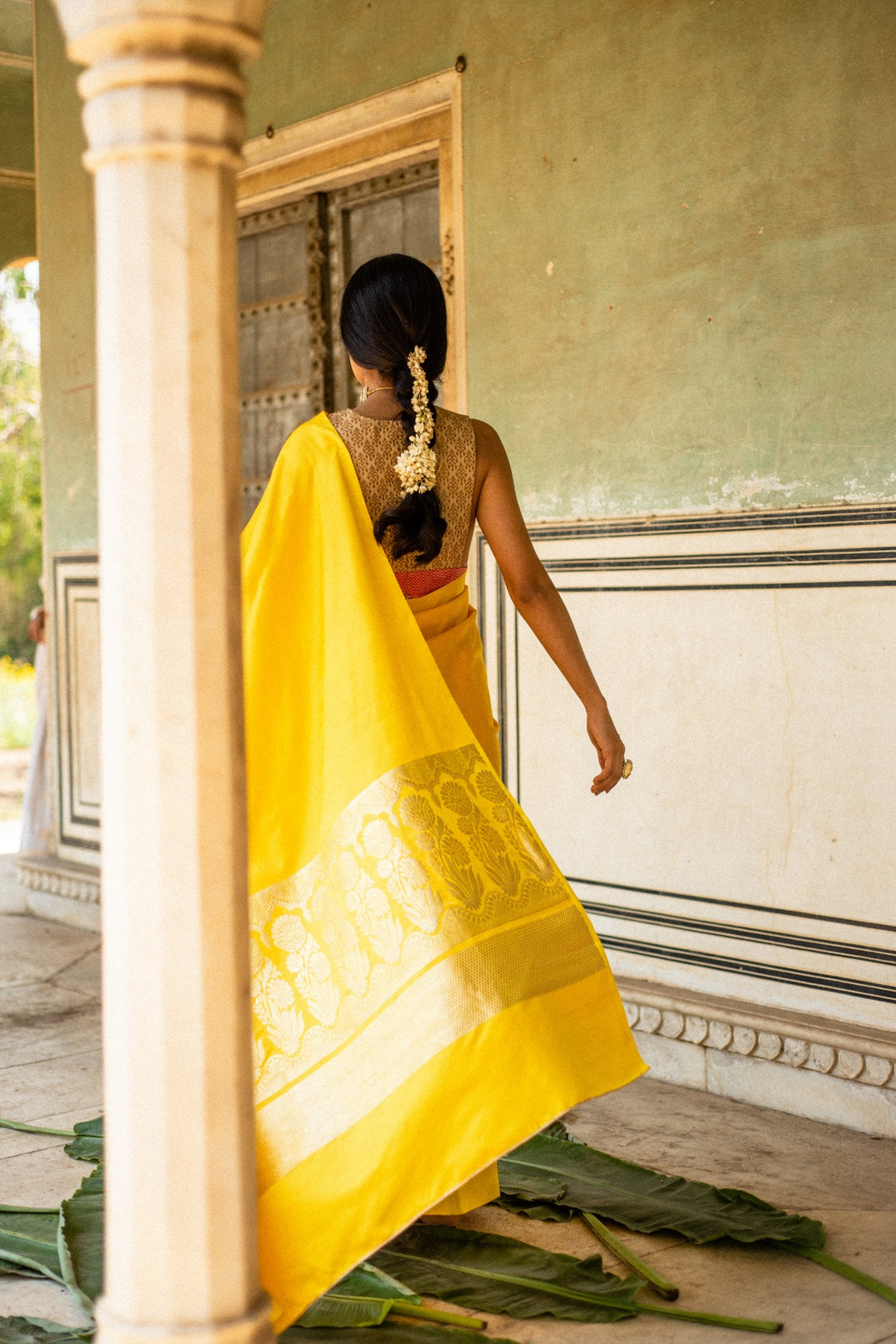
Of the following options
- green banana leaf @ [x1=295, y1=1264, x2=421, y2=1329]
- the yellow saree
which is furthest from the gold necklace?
green banana leaf @ [x1=295, y1=1264, x2=421, y2=1329]

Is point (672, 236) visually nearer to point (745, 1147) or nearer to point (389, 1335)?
point (745, 1147)

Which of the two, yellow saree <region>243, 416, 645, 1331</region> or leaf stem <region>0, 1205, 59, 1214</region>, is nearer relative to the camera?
yellow saree <region>243, 416, 645, 1331</region>

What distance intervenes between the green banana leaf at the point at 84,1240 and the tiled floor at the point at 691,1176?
0.05 meters

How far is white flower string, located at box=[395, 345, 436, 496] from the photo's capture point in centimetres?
261

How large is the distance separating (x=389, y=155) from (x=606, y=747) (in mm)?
2704

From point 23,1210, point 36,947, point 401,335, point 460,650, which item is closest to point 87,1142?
point 23,1210

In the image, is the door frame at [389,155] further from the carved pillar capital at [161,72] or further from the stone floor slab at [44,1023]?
the carved pillar capital at [161,72]

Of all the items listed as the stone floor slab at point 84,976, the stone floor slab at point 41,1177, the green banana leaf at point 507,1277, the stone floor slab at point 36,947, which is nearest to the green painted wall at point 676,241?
the green banana leaf at point 507,1277

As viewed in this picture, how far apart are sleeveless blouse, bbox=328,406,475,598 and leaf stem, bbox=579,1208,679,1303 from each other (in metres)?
1.22

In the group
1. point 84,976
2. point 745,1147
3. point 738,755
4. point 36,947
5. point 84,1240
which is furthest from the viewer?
point 36,947

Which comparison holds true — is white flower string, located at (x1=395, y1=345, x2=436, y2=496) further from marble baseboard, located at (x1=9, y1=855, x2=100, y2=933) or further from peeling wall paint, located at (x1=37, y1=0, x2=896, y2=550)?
marble baseboard, located at (x1=9, y1=855, x2=100, y2=933)

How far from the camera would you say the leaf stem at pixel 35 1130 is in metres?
3.27

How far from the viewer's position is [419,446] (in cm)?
262

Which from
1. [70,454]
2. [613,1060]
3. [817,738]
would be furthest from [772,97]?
[70,454]
